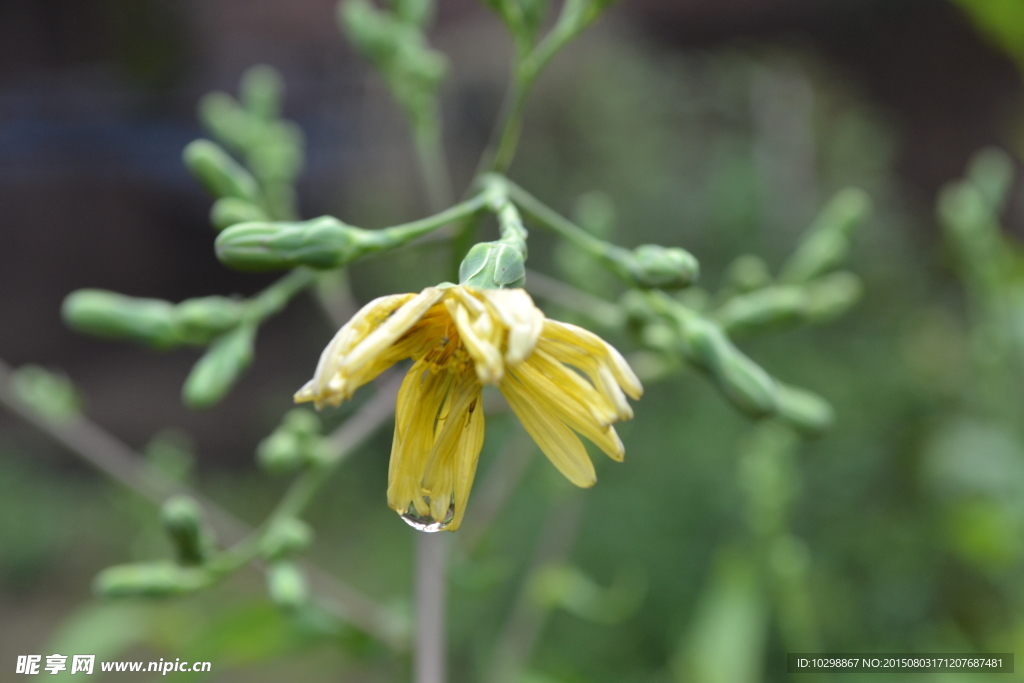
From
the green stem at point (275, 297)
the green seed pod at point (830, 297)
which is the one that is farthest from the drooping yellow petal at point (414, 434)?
the green seed pod at point (830, 297)

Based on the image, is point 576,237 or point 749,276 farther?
point 749,276

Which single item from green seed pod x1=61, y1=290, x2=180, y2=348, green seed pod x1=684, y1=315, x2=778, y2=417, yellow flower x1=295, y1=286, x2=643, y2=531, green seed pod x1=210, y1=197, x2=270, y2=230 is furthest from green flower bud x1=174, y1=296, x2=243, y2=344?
green seed pod x1=684, y1=315, x2=778, y2=417

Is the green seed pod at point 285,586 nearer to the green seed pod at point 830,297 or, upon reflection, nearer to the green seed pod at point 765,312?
the green seed pod at point 765,312

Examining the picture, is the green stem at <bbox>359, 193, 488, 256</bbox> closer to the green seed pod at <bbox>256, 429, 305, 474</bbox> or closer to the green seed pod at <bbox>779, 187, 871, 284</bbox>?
the green seed pod at <bbox>256, 429, 305, 474</bbox>

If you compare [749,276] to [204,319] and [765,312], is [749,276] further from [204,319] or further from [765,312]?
[204,319]

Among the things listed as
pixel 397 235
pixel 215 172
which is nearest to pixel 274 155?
pixel 215 172

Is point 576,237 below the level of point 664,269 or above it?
above
